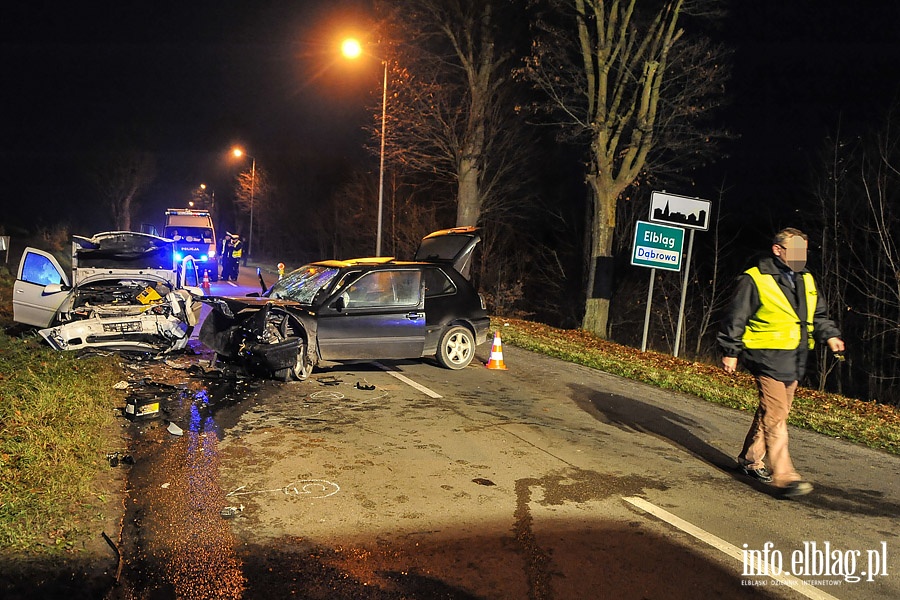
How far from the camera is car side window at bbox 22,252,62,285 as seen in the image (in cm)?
1120

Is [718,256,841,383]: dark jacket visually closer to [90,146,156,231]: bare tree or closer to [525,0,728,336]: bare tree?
[525,0,728,336]: bare tree

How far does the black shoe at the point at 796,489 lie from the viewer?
18.4 ft

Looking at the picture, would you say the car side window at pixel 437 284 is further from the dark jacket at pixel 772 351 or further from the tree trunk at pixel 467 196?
the tree trunk at pixel 467 196

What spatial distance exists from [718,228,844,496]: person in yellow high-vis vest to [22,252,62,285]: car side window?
33.3 ft

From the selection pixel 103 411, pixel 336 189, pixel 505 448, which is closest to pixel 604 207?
pixel 505 448

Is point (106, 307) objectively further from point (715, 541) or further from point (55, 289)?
point (715, 541)

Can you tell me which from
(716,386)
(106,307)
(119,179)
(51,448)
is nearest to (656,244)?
(716,386)

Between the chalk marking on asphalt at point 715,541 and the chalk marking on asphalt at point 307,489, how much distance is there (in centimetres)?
226

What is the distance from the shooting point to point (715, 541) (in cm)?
465

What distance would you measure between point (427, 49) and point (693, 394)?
52.6ft

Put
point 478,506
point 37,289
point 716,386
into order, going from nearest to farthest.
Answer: point 478,506 < point 716,386 < point 37,289

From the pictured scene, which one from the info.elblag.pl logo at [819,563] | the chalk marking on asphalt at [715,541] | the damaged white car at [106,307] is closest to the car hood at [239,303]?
the damaged white car at [106,307]

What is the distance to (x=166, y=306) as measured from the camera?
10.5 metres

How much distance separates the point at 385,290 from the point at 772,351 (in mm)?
5668
